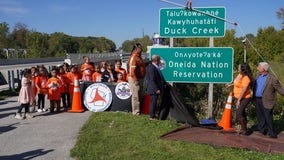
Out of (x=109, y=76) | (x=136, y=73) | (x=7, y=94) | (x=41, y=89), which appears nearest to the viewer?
(x=136, y=73)

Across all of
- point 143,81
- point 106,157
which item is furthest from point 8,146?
point 143,81

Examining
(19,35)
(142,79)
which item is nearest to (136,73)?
(142,79)

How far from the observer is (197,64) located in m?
9.53

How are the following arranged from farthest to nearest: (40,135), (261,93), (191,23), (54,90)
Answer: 1. (54,90)
2. (191,23)
3. (261,93)
4. (40,135)

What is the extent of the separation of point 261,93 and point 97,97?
4.44 meters

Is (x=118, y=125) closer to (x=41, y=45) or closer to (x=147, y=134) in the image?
(x=147, y=134)

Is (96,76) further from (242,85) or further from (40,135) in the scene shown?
(242,85)

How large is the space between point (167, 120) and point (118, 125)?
1328 mm

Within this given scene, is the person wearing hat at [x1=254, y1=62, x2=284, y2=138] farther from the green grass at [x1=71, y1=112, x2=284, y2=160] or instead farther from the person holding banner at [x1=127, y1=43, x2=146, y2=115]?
the person holding banner at [x1=127, y1=43, x2=146, y2=115]

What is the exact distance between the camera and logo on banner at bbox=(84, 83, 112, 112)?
384 inches

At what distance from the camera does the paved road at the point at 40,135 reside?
248 inches

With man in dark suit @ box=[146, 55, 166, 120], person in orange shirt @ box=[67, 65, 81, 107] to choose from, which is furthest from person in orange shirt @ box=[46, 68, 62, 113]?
man in dark suit @ box=[146, 55, 166, 120]

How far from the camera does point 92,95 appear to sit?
9852 millimetres

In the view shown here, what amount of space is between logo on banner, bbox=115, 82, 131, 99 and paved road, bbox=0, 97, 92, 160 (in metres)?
0.96
